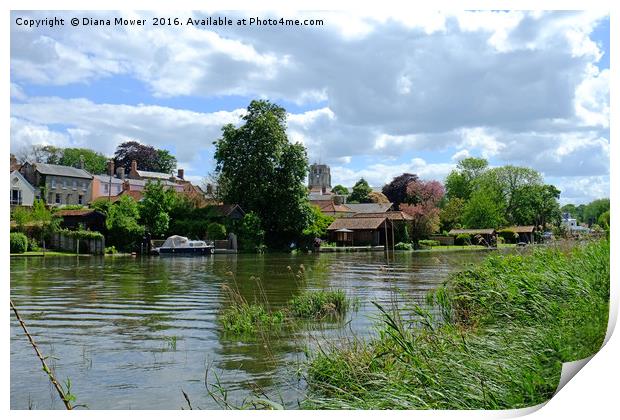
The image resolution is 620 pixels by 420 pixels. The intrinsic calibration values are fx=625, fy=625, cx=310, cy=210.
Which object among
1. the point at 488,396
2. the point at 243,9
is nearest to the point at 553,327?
the point at 488,396

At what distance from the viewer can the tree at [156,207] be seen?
27438 mm

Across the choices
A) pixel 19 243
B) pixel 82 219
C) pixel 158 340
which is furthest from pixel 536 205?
pixel 82 219

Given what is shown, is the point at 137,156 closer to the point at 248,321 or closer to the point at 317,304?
the point at 317,304

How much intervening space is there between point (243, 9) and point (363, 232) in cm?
3359

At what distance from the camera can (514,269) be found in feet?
26.1

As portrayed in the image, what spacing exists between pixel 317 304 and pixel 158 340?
2568 millimetres

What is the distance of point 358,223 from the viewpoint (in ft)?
126

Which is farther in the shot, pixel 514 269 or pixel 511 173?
pixel 511 173

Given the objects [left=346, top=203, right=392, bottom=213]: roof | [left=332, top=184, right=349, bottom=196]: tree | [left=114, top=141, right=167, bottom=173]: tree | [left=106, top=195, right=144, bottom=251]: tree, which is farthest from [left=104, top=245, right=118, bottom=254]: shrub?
[left=332, top=184, right=349, bottom=196]: tree

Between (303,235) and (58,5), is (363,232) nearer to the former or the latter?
(303,235)

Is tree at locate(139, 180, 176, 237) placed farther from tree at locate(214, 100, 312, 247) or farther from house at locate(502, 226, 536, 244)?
house at locate(502, 226, 536, 244)

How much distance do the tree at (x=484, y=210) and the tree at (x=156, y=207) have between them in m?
15.9

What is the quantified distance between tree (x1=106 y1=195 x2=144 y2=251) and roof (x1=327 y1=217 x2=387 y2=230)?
13507mm

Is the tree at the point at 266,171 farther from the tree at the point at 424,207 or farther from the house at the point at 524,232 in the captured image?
the house at the point at 524,232
